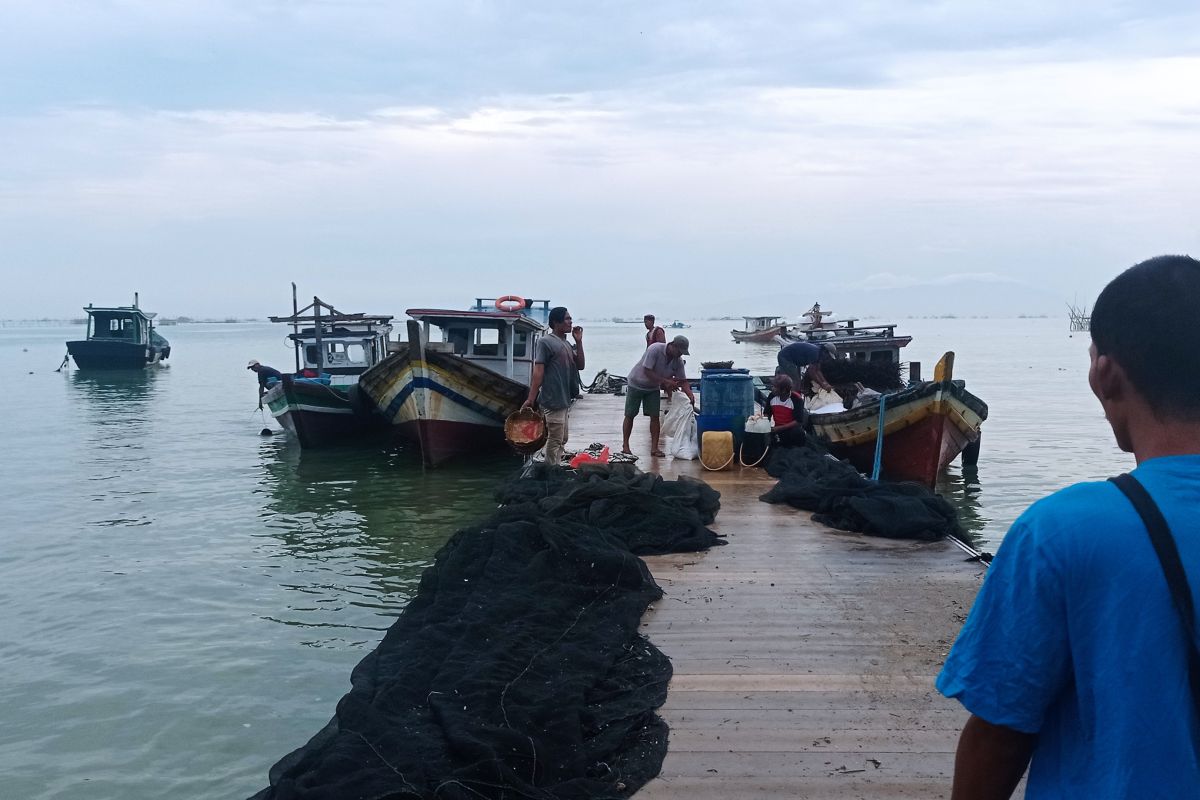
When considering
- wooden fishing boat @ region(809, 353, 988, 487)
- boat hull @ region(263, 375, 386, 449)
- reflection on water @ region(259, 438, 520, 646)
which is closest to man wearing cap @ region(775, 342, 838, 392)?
wooden fishing boat @ region(809, 353, 988, 487)

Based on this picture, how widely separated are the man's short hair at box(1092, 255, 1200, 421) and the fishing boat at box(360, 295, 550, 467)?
14.3 m

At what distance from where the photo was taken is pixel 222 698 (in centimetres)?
672

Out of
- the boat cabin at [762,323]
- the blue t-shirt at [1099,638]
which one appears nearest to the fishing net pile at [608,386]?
the blue t-shirt at [1099,638]

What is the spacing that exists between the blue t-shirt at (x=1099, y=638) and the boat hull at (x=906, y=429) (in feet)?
35.5

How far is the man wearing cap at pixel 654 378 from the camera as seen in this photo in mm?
10664

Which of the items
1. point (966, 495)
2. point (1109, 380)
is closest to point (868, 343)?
point (966, 495)

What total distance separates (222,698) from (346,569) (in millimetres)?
3397

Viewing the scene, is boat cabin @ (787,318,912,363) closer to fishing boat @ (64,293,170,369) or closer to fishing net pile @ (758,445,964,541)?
fishing net pile @ (758,445,964,541)

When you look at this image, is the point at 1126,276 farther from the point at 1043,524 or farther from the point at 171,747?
the point at 171,747

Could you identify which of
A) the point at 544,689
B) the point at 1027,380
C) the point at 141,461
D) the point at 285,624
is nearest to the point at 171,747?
the point at 285,624

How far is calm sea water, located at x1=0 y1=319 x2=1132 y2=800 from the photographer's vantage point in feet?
20.0

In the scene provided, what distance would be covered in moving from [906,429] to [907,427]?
0.12 feet

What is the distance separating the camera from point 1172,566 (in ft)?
4.27

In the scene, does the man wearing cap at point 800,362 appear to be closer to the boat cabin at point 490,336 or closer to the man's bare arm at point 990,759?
the boat cabin at point 490,336
